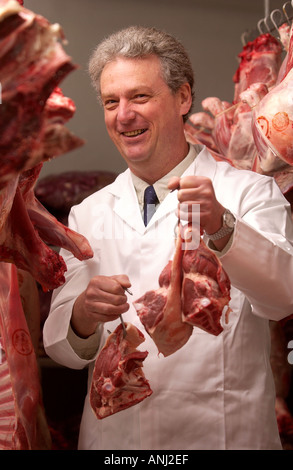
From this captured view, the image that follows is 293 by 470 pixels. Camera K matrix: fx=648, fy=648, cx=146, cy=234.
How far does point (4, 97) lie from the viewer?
0.81 metres

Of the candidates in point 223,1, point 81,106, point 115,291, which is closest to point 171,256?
point 115,291

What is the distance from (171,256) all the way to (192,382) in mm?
255

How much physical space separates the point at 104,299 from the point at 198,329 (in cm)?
21

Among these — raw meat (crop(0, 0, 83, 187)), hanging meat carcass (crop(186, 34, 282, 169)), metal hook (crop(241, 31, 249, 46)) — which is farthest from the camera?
hanging meat carcass (crop(186, 34, 282, 169))

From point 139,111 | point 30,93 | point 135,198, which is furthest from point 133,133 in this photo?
point 30,93

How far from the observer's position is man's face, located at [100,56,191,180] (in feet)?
3.81

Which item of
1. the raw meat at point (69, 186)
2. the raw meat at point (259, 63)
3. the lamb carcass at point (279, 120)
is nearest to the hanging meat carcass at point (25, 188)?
the raw meat at point (69, 186)

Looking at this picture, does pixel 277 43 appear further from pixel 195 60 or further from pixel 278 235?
pixel 278 235

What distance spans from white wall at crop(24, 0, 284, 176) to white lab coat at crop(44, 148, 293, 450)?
10cm

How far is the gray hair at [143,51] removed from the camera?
3.94 feet

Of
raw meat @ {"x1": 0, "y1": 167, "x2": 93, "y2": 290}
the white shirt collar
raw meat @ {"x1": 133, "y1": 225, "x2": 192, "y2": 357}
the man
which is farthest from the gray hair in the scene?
raw meat @ {"x1": 133, "y1": 225, "x2": 192, "y2": 357}

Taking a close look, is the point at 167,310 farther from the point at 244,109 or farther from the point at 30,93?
the point at 244,109

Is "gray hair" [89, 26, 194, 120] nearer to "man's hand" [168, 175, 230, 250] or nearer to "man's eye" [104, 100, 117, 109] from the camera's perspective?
"man's eye" [104, 100, 117, 109]

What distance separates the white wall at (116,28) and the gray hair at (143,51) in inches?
1.0
